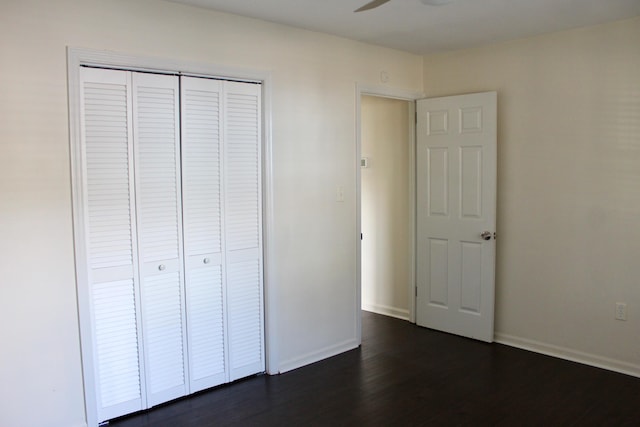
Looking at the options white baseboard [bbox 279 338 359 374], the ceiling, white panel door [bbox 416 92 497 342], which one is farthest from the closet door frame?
white panel door [bbox 416 92 497 342]

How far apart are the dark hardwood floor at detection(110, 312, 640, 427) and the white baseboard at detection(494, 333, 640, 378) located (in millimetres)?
71

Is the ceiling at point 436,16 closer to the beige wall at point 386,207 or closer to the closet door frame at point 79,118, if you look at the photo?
the closet door frame at point 79,118

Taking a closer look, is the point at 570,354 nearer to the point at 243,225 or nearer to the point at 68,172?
the point at 243,225

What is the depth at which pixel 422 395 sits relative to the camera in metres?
3.13

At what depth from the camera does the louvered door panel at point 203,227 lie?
3018 millimetres

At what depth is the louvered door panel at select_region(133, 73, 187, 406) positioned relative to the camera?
283cm

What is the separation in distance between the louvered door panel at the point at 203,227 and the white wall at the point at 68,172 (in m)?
0.32

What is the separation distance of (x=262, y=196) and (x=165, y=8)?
132 cm

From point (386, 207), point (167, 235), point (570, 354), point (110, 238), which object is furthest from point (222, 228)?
point (570, 354)

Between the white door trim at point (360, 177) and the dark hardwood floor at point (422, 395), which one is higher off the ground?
the white door trim at point (360, 177)

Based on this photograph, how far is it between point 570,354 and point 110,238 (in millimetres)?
3399

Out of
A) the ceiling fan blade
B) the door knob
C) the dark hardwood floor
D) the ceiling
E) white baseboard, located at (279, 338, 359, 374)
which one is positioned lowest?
the dark hardwood floor

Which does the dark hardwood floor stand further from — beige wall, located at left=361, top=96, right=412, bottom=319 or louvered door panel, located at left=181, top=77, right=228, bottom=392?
beige wall, located at left=361, top=96, right=412, bottom=319

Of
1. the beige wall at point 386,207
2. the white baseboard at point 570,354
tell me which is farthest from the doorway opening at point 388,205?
the white baseboard at point 570,354
